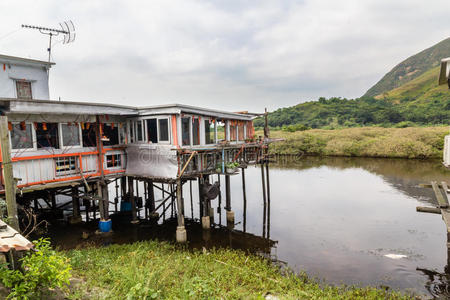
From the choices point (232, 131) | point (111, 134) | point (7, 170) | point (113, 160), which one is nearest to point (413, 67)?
point (232, 131)

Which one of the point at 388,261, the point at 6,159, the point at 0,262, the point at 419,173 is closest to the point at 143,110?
the point at 6,159

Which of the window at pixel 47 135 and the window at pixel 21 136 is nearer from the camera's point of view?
the window at pixel 21 136

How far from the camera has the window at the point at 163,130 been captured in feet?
49.7

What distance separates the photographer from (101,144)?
15.4 meters

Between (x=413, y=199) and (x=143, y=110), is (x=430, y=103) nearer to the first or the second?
(x=413, y=199)

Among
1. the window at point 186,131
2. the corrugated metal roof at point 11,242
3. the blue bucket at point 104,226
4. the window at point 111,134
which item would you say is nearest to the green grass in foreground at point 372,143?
the window at point 186,131

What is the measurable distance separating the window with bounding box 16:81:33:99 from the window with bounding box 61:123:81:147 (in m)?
7.21

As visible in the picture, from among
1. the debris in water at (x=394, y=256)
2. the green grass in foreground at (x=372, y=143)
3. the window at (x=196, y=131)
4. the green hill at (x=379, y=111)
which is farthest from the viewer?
the green hill at (x=379, y=111)

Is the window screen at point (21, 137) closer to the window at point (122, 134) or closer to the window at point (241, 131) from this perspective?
the window at point (122, 134)

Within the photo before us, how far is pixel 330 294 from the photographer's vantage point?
9633mm

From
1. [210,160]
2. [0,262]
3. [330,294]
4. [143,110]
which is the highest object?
[143,110]

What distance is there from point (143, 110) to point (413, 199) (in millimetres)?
23001

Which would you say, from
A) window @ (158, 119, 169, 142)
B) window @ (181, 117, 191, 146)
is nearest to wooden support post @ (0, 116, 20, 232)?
window @ (158, 119, 169, 142)

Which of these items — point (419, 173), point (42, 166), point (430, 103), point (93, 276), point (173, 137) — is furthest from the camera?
point (430, 103)
